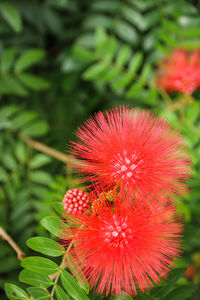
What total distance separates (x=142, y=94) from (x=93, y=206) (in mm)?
1455

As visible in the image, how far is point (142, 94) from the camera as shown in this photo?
7.98 ft

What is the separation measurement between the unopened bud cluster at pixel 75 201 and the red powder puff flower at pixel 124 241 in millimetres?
40

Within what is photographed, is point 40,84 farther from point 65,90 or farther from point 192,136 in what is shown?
point 192,136

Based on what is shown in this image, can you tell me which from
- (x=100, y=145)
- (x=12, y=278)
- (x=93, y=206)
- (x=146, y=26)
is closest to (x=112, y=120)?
(x=100, y=145)

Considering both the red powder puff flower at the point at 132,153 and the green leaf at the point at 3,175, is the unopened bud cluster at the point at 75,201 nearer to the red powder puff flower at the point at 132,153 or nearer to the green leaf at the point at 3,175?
the red powder puff flower at the point at 132,153

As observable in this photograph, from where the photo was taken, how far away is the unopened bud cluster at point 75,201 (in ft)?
3.83

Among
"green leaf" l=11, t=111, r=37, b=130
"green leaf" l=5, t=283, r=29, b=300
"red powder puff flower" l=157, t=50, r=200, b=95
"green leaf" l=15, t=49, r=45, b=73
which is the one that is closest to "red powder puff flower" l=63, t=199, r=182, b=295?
"green leaf" l=5, t=283, r=29, b=300

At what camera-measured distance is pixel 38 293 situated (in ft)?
3.93

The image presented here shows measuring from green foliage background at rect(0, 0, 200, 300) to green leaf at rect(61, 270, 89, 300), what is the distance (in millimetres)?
632

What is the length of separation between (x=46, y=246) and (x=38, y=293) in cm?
18

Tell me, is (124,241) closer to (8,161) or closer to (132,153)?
(132,153)

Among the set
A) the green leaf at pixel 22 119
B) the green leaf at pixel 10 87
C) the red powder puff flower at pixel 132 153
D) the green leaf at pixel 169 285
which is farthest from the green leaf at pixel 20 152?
the green leaf at pixel 169 285

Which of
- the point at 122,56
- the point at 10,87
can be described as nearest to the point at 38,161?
the point at 10,87

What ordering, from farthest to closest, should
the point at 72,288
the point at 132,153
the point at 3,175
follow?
the point at 3,175
the point at 132,153
the point at 72,288
